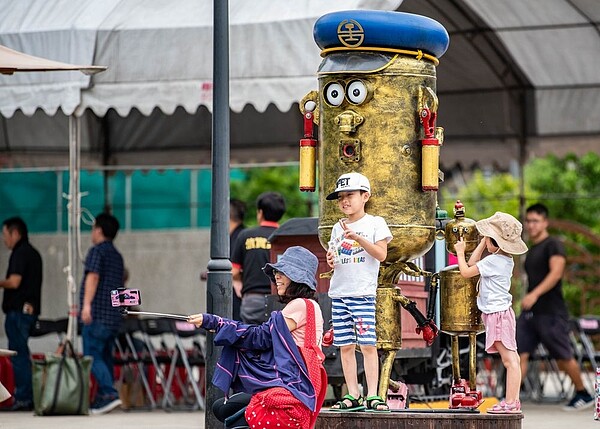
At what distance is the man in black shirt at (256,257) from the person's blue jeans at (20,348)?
2853 mm

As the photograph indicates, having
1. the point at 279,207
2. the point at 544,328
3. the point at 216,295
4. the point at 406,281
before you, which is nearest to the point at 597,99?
the point at 544,328

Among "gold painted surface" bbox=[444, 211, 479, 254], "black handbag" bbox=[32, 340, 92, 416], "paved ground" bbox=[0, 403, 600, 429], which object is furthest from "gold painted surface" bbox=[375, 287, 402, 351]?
"black handbag" bbox=[32, 340, 92, 416]

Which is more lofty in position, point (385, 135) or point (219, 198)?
point (385, 135)

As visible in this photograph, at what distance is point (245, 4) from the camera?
14.2 metres

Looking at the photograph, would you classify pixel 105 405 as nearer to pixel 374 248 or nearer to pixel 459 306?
pixel 459 306

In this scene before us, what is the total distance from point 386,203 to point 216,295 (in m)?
1.78

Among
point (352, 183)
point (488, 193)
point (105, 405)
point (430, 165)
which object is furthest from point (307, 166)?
point (488, 193)

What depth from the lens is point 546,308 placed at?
15570 mm

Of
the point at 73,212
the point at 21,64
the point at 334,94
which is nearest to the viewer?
the point at 334,94

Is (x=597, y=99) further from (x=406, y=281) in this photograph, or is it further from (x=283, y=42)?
(x=406, y=281)

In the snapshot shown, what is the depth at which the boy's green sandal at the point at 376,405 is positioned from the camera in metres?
9.79

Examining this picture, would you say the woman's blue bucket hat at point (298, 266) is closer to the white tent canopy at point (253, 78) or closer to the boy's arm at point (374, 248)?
the boy's arm at point (374, 248)

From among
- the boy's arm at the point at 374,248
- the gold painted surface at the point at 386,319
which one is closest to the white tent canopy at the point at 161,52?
the gold painted surface at the point at 386,319

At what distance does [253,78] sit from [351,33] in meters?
3.79
